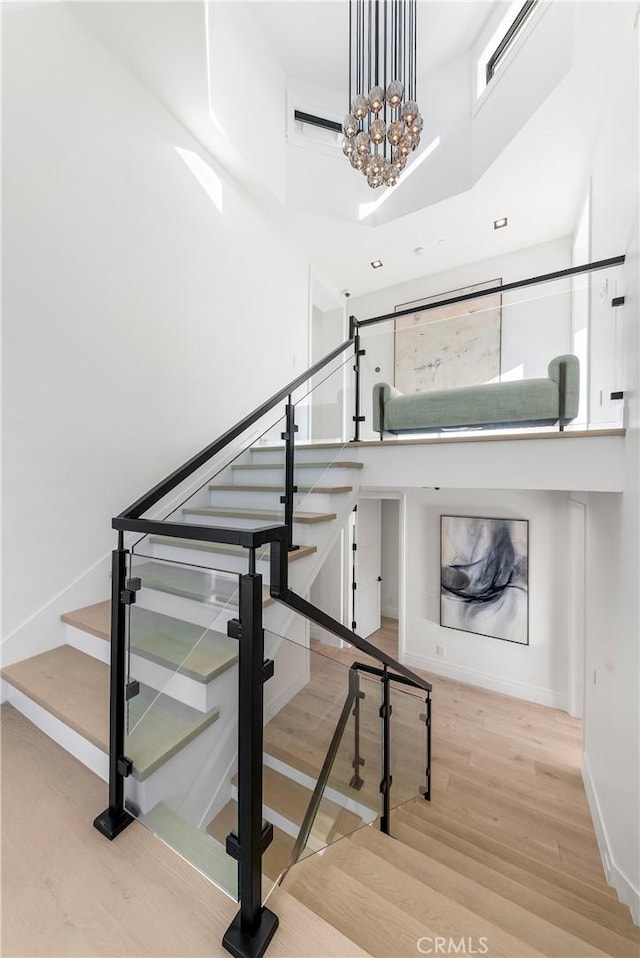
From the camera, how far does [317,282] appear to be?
5.20 m

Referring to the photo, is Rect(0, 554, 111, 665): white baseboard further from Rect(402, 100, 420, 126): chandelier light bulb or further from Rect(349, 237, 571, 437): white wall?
Rect(402, 100, 420, 126): chandelier light bulb

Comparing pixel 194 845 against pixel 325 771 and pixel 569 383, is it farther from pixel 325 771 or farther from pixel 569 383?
pixel 569 383

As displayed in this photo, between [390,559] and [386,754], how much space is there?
407 cm

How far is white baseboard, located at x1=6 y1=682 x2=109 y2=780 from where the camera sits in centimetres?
150

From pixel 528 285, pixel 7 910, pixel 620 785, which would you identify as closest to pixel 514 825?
pixel 620 785

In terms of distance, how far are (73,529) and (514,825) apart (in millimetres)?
3434

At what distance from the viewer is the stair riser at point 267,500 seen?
246 centimetres

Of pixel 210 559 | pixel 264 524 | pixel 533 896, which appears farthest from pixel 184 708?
pixel 533 896

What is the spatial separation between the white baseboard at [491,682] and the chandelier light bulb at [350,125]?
495 cm

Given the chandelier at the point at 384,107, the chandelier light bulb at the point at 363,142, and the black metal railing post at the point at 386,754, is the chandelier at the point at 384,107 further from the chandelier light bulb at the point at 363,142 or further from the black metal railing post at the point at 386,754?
the black metal railing post at the point at 386,754

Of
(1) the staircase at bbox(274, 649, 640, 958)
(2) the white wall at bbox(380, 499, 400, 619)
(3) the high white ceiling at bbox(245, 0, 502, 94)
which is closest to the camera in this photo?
(1) the staircase at bbox(274, 649, 640, 958)

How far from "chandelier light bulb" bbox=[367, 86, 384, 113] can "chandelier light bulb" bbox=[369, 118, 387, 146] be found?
0.09 meters

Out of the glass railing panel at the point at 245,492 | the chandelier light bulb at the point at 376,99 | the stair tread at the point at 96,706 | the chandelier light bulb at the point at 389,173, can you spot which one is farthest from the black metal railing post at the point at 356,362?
the stair tread at the point at 96,706

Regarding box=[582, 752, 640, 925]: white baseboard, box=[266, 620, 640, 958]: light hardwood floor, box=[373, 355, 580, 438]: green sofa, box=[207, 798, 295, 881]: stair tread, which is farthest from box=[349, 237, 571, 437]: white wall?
box=[582, 752, 640, 925]: white baseboard
